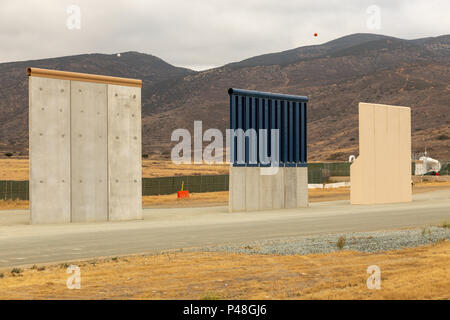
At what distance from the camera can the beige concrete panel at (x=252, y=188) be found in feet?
99.8

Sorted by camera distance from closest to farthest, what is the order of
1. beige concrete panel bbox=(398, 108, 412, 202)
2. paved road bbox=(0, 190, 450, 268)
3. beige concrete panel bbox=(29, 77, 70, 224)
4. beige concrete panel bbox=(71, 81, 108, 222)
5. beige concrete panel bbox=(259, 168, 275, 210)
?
1. paved road bbox=(0, 190, 450, 268)
2. beige concrete panel bbox=(29, 77, 70, 224)
3. beige concrete panel bbox=(71, 81, 108, 222)
4. beige concrete panel bbox=(259, 168, 275, 210)
5. beige concrete panel bbox=(398, 108, 412, 202)

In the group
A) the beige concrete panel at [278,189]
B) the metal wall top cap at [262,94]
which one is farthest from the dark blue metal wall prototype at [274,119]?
the beige concrete panel at [278,189]

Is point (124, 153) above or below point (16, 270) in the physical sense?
above

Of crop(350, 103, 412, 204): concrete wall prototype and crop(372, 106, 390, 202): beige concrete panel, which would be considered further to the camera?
crop(372, 106, 390, 202): beige concrete panel

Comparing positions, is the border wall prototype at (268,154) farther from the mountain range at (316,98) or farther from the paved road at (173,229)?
the mountain range at (316,98)

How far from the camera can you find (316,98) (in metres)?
150

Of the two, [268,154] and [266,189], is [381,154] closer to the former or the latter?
[268,154]

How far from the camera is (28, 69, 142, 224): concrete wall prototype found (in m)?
23.1

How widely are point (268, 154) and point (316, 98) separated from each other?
12063 centimetres

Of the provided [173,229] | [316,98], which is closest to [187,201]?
[173,229]

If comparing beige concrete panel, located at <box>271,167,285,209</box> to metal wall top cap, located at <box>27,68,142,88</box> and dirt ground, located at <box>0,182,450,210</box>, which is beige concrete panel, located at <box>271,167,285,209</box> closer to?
dirt ground, located at <box>0,182,450,210</box>

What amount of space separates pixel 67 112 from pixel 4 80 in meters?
176

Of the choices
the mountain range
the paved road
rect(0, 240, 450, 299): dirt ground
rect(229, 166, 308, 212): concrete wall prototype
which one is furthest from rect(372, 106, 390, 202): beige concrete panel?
the mountain range

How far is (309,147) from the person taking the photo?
120 m
